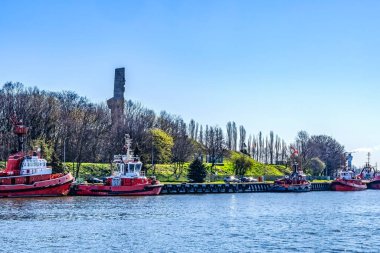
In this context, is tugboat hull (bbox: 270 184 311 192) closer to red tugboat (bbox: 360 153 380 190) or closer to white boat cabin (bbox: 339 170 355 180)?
white boat cabin (bbox: 339 170 355 180)

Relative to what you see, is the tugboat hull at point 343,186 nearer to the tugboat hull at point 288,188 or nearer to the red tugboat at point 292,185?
the red tugboat at point 292,185

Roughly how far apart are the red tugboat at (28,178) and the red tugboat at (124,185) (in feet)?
14.7

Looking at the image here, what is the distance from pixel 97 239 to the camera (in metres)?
42.7

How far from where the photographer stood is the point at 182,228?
161 ft

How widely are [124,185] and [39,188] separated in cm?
1336

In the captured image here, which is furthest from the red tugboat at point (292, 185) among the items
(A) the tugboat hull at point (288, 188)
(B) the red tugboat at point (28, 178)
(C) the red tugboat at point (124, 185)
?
(B) the red tugboat at point (28, 178)

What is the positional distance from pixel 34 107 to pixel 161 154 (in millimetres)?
29337

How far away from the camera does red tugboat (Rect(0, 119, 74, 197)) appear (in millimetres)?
83250

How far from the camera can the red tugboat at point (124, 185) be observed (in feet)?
296

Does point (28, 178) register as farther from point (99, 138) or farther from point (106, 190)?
point (99, 138)

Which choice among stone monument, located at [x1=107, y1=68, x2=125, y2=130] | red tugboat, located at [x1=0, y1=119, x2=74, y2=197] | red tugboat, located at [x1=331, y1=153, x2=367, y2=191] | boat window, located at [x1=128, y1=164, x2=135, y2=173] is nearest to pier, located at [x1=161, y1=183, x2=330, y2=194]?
boat window, located at [x1=128, y1=164, x2=135, y2=173]

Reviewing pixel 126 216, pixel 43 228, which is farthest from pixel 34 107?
pixel 43 228

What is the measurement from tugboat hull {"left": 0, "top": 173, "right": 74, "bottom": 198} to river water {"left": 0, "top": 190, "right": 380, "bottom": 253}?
1290 centimetres

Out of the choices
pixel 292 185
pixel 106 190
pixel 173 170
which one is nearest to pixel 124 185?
pixel 106 190
